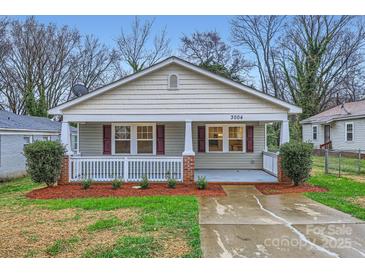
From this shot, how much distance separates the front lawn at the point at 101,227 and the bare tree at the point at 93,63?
25.4 meters

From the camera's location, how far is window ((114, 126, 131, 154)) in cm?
1315

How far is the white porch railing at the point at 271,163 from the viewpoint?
38.2 feet

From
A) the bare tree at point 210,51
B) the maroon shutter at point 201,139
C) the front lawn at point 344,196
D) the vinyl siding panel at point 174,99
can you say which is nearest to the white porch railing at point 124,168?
the vinyl siding panel at point 174,99

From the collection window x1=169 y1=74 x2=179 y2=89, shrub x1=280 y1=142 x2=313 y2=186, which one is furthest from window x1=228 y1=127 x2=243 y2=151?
window x1=169 y1=74 x2=179 y2=89

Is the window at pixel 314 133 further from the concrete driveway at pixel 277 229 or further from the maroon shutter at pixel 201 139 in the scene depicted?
the concrete driveway at pixel 277 229

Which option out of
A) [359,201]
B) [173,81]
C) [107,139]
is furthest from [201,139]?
[359,201]

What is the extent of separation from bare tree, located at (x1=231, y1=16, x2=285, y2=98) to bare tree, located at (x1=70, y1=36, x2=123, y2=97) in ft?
44.7

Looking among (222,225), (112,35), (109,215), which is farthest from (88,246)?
(112,35)

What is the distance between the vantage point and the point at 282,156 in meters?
10.3

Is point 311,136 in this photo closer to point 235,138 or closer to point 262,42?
point 262,42

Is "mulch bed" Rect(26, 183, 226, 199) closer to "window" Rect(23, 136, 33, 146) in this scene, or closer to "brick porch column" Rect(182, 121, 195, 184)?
"brick porch column" Rect(182, 121, 195, 184)

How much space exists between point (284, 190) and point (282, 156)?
4.11 feet

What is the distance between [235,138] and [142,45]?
68.0 ft
